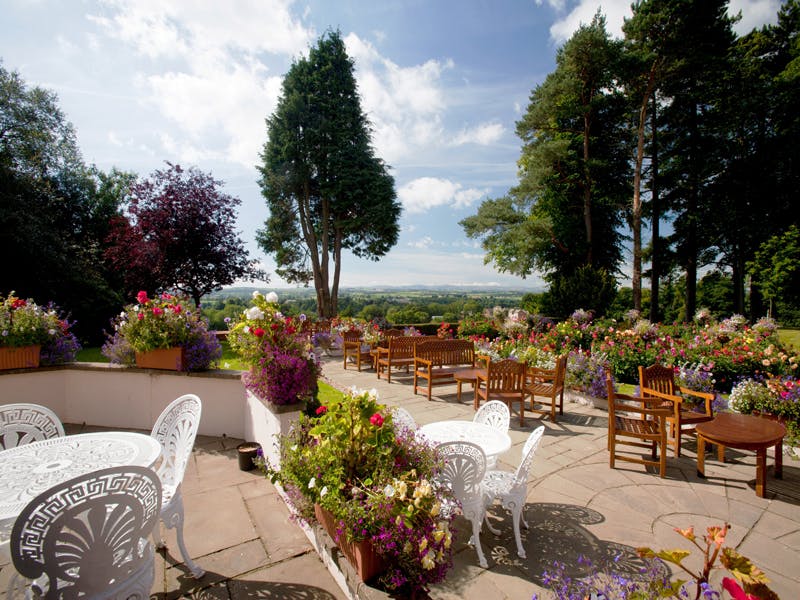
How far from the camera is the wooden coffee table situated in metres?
3.34

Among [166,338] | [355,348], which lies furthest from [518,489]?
[355,348]

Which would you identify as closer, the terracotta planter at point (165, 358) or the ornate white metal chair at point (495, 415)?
the ornate white metal chair at point (495, 415)

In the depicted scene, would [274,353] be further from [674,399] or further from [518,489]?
[674,399]

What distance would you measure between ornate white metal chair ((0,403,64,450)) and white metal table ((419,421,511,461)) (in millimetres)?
2688

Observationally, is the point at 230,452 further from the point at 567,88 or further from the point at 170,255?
the point at 567,88

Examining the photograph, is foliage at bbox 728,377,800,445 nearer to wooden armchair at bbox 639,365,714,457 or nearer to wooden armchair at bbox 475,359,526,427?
wooden armchair at bbox 639,365,714,457

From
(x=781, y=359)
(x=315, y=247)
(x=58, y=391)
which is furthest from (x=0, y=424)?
(x=315, y=247)

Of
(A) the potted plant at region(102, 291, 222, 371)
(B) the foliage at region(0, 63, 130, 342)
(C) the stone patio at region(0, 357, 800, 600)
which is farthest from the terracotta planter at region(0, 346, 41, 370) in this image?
(B) the foliage at region(0, 63, 130, 342)

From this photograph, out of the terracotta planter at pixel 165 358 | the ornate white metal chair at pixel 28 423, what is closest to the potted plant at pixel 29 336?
the terracotta planter at pixel 165 358

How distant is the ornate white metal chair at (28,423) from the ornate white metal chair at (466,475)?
103 inches

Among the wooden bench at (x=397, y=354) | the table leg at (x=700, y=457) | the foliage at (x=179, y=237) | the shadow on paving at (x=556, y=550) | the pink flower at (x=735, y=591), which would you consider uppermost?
the foliage at (x=179, y=237)

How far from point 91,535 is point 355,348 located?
27.6 ft

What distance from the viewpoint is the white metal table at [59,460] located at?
1978 millimetres

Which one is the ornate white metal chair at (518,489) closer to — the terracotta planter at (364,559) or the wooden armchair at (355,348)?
the terracotta planter at (364,559)
